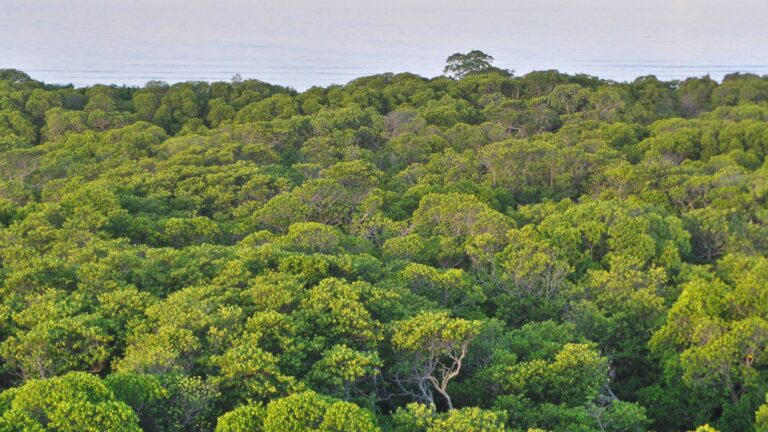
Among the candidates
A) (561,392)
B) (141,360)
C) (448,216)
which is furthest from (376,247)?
(141,360)

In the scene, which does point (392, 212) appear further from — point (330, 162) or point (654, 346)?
point (654, 346)

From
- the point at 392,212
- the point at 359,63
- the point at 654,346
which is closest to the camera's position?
the point at 654,346

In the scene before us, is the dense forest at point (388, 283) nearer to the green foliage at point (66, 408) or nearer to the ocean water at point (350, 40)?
the green foliage at point (66, 408)

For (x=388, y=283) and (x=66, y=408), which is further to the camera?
(x=388, y=283)

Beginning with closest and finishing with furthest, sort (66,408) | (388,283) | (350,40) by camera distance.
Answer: (66,408), (388,283), (350,40)

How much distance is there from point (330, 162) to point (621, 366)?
16.6 m

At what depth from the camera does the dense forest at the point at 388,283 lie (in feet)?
35.6

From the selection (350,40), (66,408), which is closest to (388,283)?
(66,408)

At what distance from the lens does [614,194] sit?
77.7 feet

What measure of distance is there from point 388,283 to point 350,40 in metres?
64.2

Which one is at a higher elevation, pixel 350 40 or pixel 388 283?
pixel 350 40

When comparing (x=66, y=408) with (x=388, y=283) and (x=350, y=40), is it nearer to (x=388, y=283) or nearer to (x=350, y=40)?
(x=388, y=283)

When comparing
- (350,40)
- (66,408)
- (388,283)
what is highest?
Result: (350,40)

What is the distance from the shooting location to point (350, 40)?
249ft
